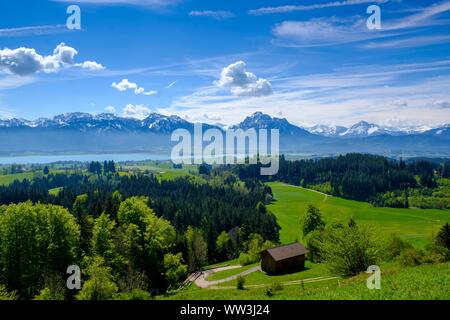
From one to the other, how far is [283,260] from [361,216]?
84.4 meters

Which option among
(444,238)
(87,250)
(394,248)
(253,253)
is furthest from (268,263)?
(87,250)

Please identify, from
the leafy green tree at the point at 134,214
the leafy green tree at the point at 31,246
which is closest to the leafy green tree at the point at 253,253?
the leafy green tree at the point at 134,214

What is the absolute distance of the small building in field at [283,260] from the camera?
64.0m

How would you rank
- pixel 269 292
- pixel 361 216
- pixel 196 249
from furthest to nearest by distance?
pixel 361 216 → pixel 196 249 → pixel 269 292

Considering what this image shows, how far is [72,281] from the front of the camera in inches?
1657

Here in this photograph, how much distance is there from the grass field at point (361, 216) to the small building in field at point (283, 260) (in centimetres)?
3575

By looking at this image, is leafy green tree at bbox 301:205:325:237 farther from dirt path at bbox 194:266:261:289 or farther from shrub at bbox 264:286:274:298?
shrub at bbox 264:286:274:298

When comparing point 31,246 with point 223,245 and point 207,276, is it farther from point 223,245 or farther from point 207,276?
point 223,245

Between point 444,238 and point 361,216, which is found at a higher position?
point 444,238

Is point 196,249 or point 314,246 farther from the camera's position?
point 196,249

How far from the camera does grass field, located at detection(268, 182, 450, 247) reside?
11207 centimetres

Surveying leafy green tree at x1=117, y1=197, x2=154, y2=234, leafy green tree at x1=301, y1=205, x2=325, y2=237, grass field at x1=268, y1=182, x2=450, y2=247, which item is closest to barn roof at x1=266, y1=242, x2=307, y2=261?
leafy green tree at x1=301, y1=205, x2=325, y2=237

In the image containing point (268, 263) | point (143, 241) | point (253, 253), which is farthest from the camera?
point (253, 253)

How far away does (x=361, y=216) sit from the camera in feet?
456
